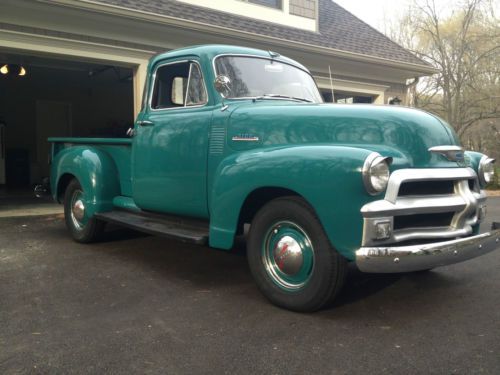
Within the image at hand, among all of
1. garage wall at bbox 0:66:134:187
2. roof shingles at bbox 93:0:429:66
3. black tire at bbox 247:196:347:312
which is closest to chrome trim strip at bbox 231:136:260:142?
black tire at bbox 247:196:347:312

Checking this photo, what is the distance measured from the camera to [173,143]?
14.5 ft

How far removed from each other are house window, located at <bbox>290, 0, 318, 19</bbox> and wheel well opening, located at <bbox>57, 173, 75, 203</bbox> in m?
7.38

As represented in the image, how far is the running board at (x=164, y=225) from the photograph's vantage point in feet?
12.9

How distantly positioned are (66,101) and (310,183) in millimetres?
13163

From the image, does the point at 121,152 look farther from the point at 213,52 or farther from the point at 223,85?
the point at 223,85

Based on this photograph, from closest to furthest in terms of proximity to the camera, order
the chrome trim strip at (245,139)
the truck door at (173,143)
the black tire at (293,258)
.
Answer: the black tire at (293,258), the chrome trim strip at (245,139), the truck door at (173,143)

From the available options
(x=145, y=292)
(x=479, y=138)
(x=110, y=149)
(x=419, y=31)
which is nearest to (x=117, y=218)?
(x=110, y=149)

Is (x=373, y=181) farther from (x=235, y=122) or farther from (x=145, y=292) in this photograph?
(x=145, y=292)

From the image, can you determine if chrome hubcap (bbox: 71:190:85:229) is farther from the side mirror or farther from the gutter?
the gutter

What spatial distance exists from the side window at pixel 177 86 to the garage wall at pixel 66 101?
9.02 metres

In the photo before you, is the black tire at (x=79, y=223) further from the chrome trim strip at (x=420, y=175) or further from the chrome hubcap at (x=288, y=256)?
the chrome trim strip at (x=420, y=175)

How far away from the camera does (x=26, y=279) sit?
4.18 m

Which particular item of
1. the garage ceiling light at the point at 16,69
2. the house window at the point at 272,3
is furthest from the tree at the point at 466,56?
the garage ceiling light at the point at 16,69

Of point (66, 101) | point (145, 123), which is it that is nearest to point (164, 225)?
point (145, 123)
